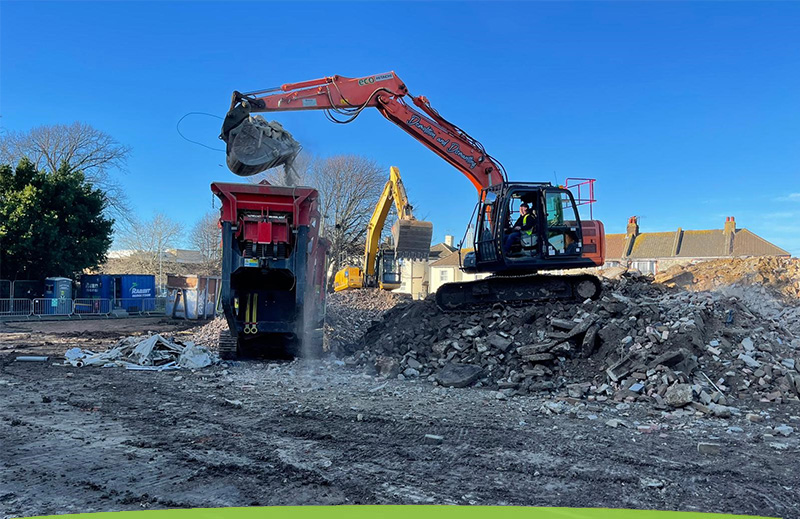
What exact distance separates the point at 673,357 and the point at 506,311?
3351mm

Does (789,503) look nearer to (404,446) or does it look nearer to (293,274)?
(404,446)

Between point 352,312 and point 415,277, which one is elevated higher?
point 415,277

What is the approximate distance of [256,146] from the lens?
1091 centimetres

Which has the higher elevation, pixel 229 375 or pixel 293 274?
pixel 293 274

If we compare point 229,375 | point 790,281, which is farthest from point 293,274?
point 790,281

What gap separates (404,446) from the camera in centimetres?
538

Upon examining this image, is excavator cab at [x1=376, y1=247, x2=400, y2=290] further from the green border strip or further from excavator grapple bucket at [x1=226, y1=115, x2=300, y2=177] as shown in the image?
the green border strip

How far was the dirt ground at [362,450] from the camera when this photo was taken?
4.07 metres

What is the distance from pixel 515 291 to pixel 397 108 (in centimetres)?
465

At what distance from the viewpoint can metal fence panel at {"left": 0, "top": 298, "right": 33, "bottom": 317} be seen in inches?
950

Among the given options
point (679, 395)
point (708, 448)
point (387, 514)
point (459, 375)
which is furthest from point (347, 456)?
point (679, 395)

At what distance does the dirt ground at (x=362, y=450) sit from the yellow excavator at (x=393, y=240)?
961cm

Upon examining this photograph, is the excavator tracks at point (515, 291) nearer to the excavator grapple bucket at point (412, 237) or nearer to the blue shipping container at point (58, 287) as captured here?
the excavator grapple bucket at point (412, 237)

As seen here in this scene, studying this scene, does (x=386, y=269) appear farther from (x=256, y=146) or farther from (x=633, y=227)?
(x=633, y=227)
